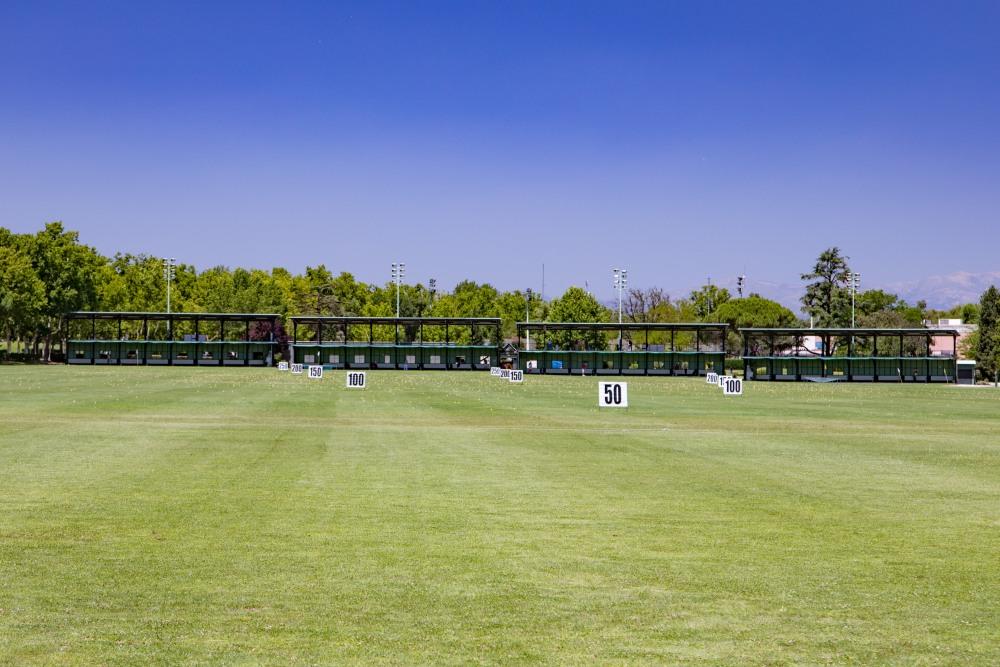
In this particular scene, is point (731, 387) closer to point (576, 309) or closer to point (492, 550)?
point (492, 550)

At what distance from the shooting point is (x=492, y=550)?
44.6 feet

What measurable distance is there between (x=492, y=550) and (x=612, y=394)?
1207 inches

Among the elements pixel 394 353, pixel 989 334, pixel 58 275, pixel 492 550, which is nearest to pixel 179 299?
pixel 58 275

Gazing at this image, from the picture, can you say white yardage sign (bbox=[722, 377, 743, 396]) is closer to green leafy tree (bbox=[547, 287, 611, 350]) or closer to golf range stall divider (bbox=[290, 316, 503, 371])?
golf range stall divider (bbox=[290, 316, 503, 371])

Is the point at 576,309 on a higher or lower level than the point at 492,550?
higher

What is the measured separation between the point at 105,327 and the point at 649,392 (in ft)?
390

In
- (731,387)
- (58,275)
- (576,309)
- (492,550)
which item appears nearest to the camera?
(492,550)

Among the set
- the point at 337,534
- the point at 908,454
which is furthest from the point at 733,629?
the point at 908,454

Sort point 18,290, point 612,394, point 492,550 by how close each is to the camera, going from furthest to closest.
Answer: point 18,290 → point 612,394 → point 492,550

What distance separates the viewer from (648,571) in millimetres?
12453

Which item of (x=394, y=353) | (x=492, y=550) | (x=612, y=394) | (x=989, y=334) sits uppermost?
(x=989, y=334)

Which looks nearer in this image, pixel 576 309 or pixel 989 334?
pixel 989 334

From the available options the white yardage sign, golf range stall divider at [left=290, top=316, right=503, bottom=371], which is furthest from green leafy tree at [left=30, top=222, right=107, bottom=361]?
the white yardage sign

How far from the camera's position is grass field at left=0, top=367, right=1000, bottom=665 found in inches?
375
